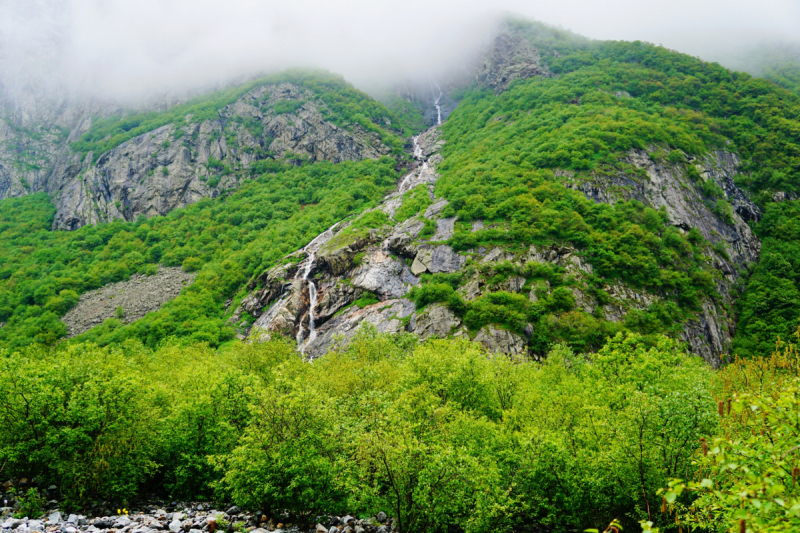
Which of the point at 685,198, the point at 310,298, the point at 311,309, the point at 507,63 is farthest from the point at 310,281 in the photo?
the point at 507,63

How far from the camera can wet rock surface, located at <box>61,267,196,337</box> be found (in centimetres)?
9069

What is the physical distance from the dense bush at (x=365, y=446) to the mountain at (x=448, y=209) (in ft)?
88.0

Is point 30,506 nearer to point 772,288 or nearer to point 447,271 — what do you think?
point 447,271

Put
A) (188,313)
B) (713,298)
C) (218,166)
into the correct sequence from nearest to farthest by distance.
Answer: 1. (713,298)
2. (188,313)
3. (218,166)

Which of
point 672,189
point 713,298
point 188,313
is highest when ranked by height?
point 672,189

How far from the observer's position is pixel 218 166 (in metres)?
154

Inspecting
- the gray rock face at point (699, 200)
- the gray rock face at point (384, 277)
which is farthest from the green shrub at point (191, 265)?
the gray rock face at point (699, 200)

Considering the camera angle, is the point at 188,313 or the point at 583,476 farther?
the point at 188,313

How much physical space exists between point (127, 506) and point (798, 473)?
27647 mm

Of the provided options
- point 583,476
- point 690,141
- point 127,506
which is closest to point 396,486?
point 583,476

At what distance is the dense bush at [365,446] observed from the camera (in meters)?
16.2

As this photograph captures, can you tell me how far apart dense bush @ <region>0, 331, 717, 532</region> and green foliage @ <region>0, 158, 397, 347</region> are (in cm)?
5774

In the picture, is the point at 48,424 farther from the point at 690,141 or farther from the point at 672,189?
the point at 690,141

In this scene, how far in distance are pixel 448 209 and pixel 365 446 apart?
77.0 m
